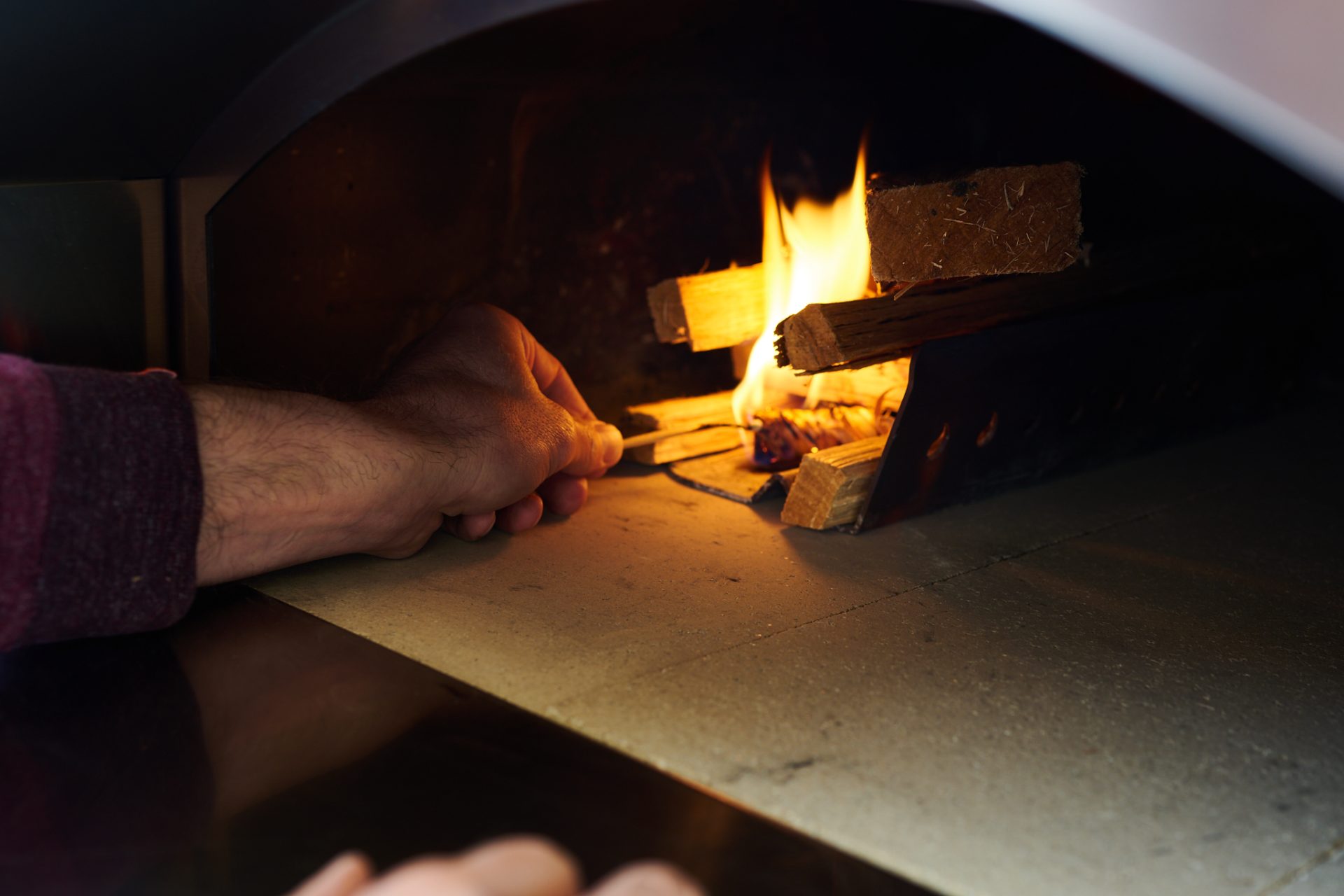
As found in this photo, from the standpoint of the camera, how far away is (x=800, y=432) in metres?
2.06

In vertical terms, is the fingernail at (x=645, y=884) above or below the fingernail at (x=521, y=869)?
above

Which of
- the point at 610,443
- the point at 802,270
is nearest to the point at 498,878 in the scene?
the point at 610,443

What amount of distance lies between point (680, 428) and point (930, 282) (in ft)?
1.71

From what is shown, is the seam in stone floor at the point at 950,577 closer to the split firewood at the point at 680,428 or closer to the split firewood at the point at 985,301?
the split firewood at the point at 985,301

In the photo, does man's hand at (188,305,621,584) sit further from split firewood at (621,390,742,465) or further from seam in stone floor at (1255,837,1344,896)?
seam in stone floor at (1255,837,1344,896)

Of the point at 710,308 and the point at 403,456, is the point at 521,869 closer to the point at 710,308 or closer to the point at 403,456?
the point at 403,456

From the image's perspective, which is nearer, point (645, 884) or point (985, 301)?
point (645, 884)

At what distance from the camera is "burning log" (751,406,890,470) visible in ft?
6.74

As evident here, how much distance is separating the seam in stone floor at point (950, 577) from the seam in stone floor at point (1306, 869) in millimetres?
586

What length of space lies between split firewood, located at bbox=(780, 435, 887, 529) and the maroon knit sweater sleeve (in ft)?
2.89

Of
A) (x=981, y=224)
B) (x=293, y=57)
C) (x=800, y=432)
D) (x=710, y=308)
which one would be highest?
(x=293, y=57)

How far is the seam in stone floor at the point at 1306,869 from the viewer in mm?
916

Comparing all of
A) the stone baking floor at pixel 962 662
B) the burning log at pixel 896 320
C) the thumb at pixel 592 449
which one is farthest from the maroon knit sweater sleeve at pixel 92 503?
the burning log at pixel 896 320

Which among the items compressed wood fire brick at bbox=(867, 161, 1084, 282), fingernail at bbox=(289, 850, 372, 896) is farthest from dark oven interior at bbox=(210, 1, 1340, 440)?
fingernail at bbox=(289, 850, 372, 896)
